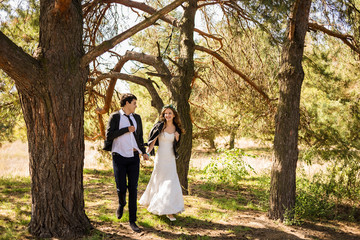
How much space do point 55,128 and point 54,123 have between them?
67mm

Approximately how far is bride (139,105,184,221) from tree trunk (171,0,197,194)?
173 cm

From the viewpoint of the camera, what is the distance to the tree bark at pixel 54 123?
12.8ft

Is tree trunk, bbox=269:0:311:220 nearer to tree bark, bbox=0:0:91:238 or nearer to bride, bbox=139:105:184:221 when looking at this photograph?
bride, bbox=139:105:184:221

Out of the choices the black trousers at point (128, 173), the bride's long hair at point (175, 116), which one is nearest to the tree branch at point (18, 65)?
the black trousers at point (128, 173)

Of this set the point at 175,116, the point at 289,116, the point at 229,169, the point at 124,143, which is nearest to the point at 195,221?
the point at 175,116

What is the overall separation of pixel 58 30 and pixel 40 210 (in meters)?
2.44

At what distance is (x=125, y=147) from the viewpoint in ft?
14.3

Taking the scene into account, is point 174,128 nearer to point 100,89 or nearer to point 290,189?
point 290,189

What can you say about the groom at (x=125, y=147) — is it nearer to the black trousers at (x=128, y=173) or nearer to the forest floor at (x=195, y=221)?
the black trousers at (x=128, y=173)

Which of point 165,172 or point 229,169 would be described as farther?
point 229,169

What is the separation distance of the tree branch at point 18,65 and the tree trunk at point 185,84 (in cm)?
342

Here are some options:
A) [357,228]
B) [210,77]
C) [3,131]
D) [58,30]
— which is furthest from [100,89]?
[357,228]

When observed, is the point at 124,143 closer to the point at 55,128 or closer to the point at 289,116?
the point at 55,128

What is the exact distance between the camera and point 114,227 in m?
4.57
